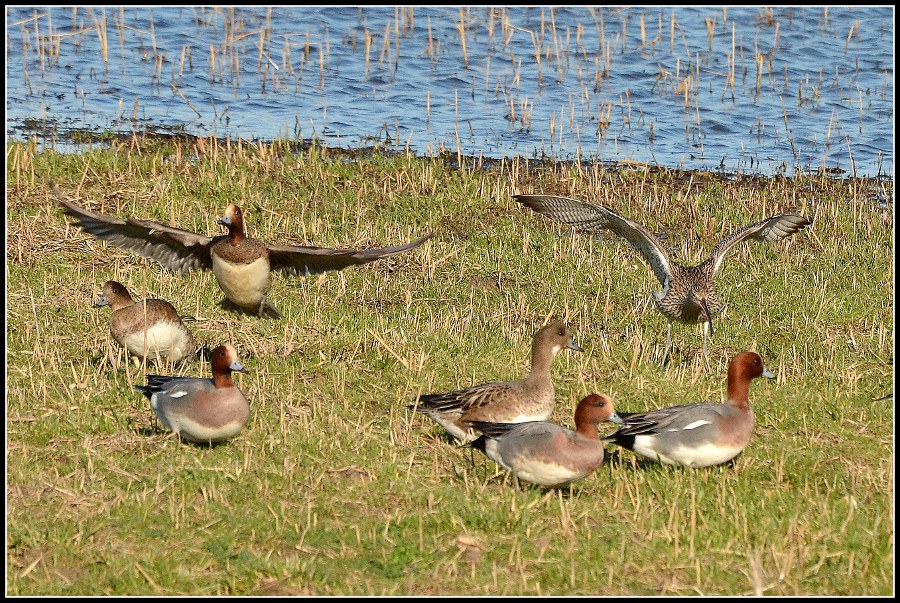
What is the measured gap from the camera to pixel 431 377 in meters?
7.40

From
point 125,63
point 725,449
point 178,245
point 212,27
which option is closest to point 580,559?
point 725,449

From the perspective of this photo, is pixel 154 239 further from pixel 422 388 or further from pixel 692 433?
pixel 692 433

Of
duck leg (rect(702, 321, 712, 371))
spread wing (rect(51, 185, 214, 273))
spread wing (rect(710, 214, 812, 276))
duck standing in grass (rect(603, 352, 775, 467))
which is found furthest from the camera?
spread wing (rect(710, 214, 812, 276))

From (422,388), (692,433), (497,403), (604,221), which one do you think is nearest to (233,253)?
(422,388)

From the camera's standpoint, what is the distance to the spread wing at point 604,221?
29.5 ft

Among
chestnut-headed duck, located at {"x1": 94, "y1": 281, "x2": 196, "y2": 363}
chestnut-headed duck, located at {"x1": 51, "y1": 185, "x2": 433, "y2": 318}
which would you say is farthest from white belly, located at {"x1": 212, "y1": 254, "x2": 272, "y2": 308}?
chestnut-headed duck, located at {"x1": 94, "y1": 281, "x2": 196, "y2": 363}

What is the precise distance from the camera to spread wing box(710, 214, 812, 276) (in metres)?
9.12

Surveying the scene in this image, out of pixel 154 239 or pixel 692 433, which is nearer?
pixel 692 433

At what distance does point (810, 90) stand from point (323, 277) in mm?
11049

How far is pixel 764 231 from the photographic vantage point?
31.1 ft

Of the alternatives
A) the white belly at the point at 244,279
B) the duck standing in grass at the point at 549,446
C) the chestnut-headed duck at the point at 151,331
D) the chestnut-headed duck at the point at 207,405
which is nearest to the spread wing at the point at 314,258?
the white belly at the point at 244,279

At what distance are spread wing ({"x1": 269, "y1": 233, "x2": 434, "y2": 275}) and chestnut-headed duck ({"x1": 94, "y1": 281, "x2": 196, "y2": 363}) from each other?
93 cm

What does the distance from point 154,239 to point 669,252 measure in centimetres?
389

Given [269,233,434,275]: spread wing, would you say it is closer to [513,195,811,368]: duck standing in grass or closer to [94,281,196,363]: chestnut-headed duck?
[94,281,196,363]: chestnut-headed duck
